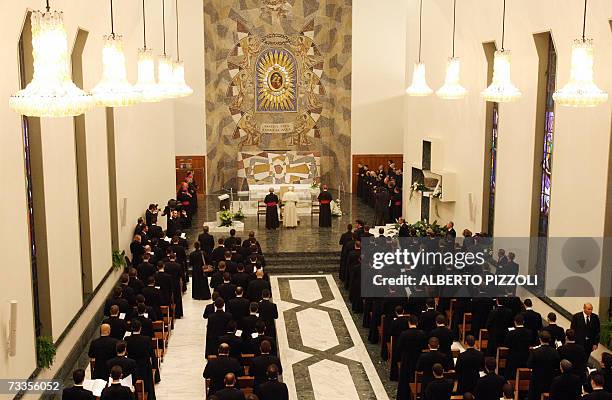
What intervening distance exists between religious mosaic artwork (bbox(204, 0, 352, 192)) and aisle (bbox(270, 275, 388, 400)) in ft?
43.2

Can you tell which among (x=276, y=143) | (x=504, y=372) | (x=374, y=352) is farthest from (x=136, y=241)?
(x=276, y=143)

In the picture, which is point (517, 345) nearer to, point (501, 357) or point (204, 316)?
point (501, 357)

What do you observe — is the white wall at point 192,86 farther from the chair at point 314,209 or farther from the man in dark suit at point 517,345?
the man in dark suit at point 517,345

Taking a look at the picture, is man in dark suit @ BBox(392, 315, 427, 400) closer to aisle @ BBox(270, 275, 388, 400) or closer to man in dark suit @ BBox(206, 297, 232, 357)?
aisle @ BBox(270, 275, 388, 400)

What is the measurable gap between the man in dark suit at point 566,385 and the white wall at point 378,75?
2128cm

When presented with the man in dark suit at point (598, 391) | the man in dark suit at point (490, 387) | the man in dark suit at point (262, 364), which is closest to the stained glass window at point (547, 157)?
the man in dark suit at point (490, 387)

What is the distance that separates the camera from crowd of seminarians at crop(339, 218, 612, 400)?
912 centimetres

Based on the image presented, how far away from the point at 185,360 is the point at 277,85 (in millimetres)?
19456

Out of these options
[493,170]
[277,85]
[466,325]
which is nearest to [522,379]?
[466,325]

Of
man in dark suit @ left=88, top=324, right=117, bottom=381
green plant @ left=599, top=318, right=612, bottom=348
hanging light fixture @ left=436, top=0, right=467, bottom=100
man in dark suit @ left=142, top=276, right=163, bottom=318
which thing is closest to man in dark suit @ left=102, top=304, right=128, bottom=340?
man in dark suit @ left=88, top=324, right=117, bottom=381

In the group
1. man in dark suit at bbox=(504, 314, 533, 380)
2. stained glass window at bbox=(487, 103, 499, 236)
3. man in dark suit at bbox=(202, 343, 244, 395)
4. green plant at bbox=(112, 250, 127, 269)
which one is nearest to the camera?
man in dark suit at bbox=(202, 343, 244, 395)

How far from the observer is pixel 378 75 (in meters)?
29.7

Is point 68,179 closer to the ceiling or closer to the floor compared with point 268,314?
closer to the ceiling

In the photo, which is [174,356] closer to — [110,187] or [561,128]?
[110,187]
